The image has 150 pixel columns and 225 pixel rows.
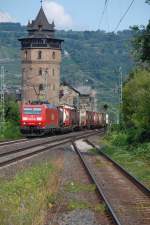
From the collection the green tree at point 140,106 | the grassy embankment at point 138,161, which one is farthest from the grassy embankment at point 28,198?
the green tree at point 140,106

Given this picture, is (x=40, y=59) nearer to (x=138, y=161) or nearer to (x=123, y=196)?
(x=138, y=161)

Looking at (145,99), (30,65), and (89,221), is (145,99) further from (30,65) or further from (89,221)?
(30,65)

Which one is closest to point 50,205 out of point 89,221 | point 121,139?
point 89,221

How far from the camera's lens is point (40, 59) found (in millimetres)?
138375

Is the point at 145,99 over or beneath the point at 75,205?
over

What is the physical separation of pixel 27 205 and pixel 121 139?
118 ft

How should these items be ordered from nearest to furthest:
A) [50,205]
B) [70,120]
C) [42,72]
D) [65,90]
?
[50,205] → [70,120] → [42,72] → [65,90]

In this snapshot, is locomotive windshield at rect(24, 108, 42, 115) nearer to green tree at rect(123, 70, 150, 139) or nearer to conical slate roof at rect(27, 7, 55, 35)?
green tree at rect(123, 70, 150, 139)

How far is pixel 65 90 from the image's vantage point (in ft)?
510

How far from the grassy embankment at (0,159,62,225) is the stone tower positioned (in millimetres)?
109985

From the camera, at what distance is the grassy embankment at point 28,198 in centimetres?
1095

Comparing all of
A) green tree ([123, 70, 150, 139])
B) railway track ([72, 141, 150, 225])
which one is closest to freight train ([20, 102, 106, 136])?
green tree ([123, 70, 150, 139])

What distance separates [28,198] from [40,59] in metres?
125

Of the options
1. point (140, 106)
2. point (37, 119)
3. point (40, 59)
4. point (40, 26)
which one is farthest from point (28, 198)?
point (40, 26)
